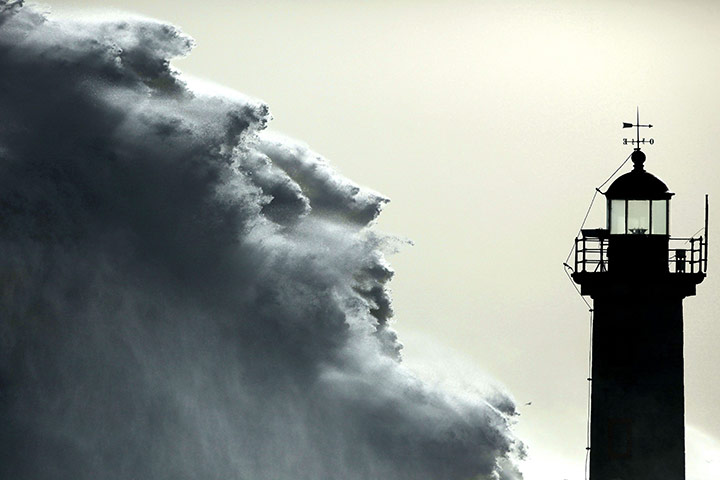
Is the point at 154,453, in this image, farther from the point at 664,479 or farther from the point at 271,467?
the point at 664,479

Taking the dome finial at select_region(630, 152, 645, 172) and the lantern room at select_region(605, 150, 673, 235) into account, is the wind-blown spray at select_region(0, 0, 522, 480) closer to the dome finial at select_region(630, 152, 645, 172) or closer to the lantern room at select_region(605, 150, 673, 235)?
the lantern room at select_region(605, 150, 673, 235)

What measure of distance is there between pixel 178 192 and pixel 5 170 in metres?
2.68

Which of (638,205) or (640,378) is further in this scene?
(638,205)

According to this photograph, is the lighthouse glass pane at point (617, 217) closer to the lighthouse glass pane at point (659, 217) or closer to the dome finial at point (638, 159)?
the lighthouse glass pane at point (659, 217)

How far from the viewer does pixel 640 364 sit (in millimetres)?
26938

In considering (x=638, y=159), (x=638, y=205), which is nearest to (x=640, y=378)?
(x=638, y=205)

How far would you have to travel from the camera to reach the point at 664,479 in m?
26.8

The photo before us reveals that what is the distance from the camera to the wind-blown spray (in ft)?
86.0

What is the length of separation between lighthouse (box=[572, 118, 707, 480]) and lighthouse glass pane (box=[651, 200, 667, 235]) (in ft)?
0.99

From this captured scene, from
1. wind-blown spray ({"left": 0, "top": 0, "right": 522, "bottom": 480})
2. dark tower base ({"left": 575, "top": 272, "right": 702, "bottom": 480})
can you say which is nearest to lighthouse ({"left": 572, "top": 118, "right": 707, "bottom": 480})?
dark tower base ({"left": 575, "top": 272, "right": 702, "bottom": 480})

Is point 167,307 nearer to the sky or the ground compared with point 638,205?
nearer to the ground

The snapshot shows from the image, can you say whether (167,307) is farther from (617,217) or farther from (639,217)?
(639,217)

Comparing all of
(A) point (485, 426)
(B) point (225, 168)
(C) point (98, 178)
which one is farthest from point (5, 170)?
(A) point (485, 426)

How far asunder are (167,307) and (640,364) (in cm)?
620
